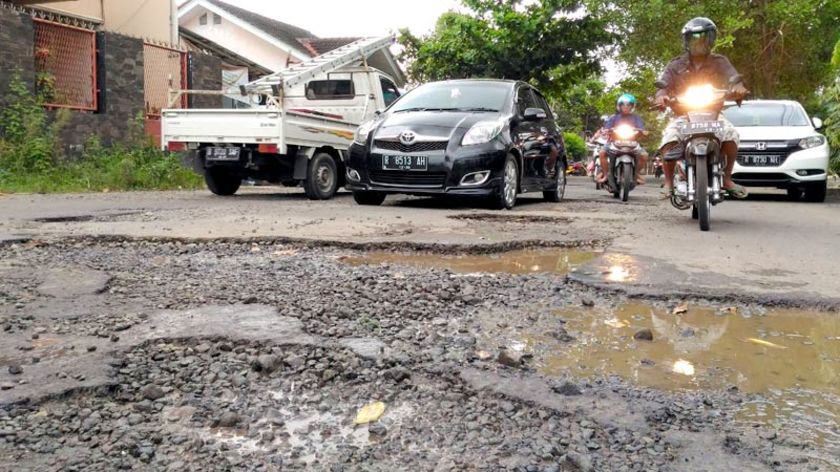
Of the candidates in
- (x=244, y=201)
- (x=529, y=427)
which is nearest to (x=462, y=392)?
(x=529, y=427)

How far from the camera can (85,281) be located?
143 inches

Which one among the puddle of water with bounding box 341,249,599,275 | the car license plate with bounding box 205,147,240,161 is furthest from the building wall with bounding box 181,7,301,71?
the puddle of water with bounding box 341,249,599,275

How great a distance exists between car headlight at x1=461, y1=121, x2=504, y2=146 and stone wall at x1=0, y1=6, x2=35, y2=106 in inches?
310

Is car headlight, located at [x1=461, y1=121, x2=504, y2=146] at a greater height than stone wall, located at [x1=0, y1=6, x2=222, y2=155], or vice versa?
stone wall, located at [x1=0, y1=6, x2=222, y2=155]

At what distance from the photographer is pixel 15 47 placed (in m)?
11.8

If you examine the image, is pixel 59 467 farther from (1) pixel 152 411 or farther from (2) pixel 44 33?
(2) pixel 44 33

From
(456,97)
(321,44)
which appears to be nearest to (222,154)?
(456,97)

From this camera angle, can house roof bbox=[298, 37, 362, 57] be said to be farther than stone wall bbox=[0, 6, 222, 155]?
Yes

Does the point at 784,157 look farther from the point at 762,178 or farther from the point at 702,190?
the point at 702,190

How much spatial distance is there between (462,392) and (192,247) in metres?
3.26

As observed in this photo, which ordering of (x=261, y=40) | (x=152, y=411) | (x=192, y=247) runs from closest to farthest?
(x=152, y=411) → (x=192, y=247) → (x=261, y=40)

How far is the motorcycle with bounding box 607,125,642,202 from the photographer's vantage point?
10281 mm

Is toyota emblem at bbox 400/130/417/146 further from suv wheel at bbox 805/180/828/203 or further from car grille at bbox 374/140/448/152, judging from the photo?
suv wheel at bbox 805/180/828/203

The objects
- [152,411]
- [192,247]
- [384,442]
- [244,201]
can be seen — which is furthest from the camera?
[244,201]
